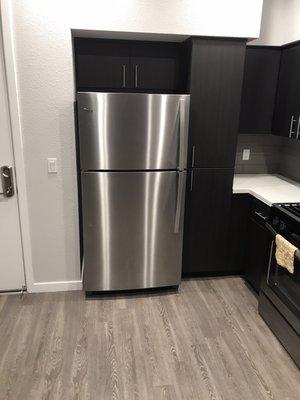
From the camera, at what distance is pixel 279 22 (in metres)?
3.08

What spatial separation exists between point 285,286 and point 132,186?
4.20ft

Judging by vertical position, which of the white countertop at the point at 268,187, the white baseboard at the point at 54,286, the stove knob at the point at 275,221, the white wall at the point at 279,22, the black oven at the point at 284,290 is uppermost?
the white wall at the point at 279,22

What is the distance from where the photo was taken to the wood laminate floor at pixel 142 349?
Answer: 1.97m

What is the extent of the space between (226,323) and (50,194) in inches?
66.2

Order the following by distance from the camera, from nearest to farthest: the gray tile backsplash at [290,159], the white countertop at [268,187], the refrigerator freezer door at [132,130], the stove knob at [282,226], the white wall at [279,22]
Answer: the stove knob at [282,226] → the refrigerator freezer door at [132,130] → the white countertop at [268,187] → the white wall at [279,22] → the gray tile backsplash at [290,159]

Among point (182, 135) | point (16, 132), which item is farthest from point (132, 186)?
point (16, 132)

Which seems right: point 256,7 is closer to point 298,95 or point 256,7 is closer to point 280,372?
point 298,95

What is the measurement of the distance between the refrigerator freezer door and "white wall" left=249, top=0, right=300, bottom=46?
127 centimetres

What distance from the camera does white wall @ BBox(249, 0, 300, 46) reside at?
119 inches

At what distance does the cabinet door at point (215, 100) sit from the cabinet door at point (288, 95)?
474mm

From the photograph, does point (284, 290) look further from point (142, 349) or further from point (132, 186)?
point (132, 186)

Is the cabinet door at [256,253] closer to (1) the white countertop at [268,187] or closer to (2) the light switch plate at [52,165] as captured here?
(1) the white countertop at [268,187]

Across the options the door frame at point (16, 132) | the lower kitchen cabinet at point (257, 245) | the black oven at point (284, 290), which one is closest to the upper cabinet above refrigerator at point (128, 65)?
the door frame at point (16, 132)

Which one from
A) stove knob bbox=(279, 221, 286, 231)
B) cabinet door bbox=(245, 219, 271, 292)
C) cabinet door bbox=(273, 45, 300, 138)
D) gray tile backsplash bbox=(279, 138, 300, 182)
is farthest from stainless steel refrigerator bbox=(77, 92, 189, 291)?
gray tile backsplash bbox=(279, 138, 300, 182)
